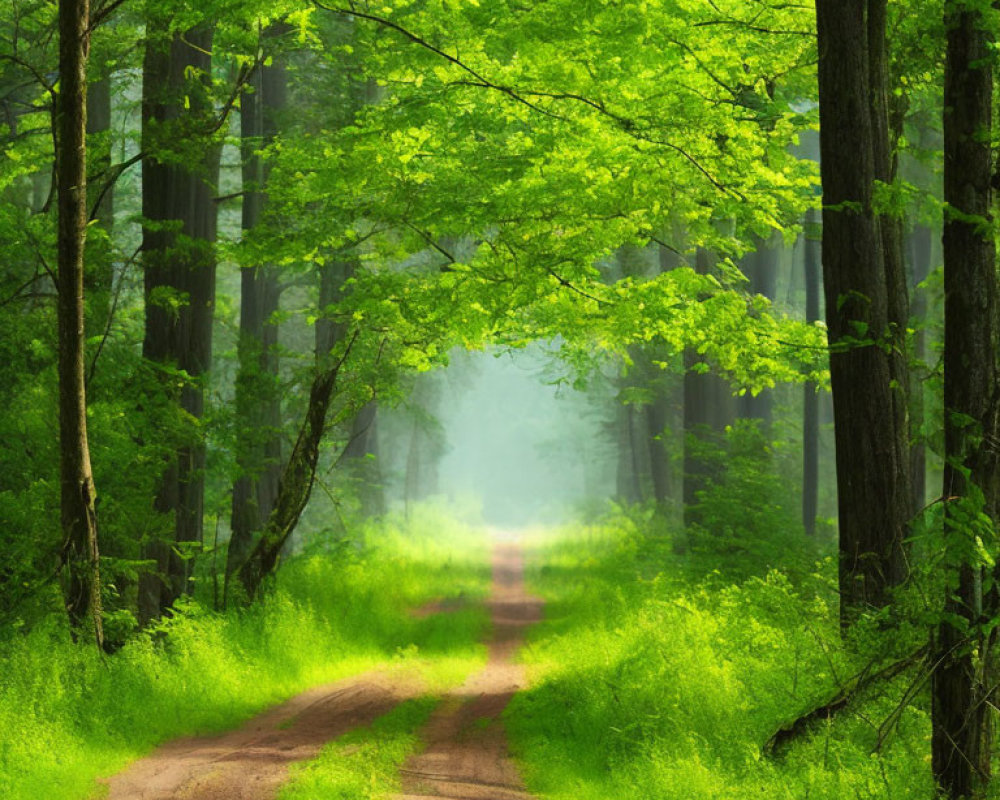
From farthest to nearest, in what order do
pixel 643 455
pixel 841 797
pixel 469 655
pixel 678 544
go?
pixel 643 455 → pixel 678 544 → pixel 469 655 → pixel 841 797

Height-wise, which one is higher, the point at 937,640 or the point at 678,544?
the point at 937,640

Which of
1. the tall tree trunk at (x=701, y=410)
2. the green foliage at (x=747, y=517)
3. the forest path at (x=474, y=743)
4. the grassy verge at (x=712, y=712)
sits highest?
the tall tree trunk at (x=701, y=410)

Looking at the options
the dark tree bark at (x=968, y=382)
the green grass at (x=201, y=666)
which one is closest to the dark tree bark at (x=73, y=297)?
the green grass at (x=201, y=666)

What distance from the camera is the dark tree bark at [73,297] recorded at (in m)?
8.86

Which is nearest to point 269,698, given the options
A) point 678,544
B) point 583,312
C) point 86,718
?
point 86,718

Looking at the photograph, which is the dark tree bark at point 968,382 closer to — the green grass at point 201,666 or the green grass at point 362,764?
the green grass at point 362,764

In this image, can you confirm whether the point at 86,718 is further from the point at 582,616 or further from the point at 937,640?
the point at 582,616

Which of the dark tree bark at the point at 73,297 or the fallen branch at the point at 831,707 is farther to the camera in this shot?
the dark tree bark at the point at 73,297

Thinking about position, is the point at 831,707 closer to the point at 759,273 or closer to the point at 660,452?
the point at 759,273

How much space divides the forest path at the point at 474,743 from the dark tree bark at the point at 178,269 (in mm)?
3621

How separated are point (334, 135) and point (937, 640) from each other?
429 inches

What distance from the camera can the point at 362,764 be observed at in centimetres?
744

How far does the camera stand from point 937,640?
5.12 m

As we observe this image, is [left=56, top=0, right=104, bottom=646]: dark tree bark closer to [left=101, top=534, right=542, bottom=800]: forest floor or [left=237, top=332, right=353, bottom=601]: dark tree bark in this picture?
[left=101, top=534, right=542, bottom=800]: forest floor
